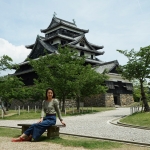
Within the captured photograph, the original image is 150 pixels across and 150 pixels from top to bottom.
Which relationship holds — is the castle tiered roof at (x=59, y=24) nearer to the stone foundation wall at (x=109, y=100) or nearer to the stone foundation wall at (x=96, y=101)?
the stone foundation wall at (x=96, y=101)

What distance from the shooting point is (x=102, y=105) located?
3275 centimetres

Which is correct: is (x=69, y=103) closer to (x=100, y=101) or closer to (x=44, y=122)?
(x=100, y=101)

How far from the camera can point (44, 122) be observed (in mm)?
7242

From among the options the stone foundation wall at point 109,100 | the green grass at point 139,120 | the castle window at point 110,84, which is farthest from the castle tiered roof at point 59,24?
the green grass at point 139,120

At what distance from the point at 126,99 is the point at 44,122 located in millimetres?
30548

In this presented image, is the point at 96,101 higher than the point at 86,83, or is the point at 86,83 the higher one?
the point at 86,83

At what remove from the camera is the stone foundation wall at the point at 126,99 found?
35.4m

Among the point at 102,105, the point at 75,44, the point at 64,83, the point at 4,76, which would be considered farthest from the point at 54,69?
the point at 75,44

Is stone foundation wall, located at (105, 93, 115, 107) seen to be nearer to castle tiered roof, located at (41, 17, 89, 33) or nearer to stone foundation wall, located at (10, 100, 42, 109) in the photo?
stone foundation wall, located at (10, 100, 42, 109)

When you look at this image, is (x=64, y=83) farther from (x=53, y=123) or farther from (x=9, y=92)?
(x=53, y=123)

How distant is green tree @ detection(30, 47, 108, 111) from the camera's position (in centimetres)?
2167

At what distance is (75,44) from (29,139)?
31489mm

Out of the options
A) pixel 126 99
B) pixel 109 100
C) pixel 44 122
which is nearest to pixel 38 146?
pixel 44 122

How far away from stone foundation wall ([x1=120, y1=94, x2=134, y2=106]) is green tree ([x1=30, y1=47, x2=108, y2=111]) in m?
12.9
